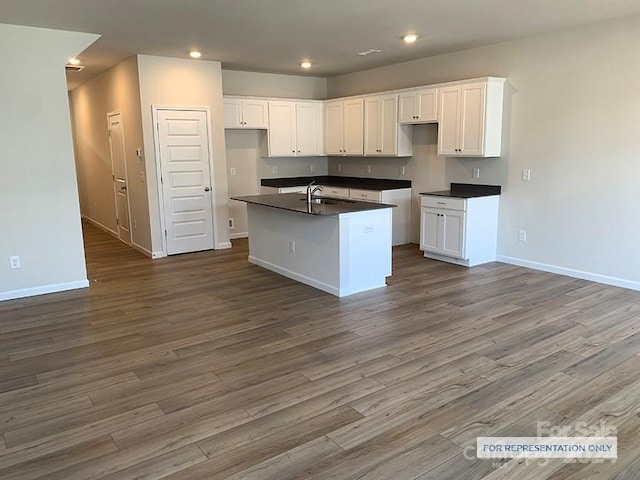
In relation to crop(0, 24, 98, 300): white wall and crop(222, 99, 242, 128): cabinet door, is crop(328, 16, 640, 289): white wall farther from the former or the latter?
crop(0, 24, 98, 300): white wall

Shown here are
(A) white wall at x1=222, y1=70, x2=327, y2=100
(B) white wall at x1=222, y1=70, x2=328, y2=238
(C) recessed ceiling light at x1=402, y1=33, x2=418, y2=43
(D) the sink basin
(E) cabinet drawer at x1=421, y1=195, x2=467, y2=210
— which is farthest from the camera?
(B) white wall at x1=222, y1=70, x2=328, y2=238

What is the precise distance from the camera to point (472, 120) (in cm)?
576

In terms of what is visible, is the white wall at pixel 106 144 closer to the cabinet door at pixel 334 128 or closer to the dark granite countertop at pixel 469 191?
the cabinet door at pixel 334 128

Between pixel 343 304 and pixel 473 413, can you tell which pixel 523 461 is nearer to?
pixel 473 413

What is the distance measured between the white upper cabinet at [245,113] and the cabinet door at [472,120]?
3.12 meters

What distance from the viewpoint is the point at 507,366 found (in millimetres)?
3232

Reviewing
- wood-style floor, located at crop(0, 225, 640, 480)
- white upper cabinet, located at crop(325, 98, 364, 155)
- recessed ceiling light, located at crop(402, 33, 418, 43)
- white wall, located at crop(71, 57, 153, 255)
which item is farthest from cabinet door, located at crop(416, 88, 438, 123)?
white wall, located at crop(71, 57, 153, 255)

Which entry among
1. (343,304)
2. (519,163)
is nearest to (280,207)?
(343,304)

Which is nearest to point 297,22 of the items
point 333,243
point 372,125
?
point 333,243

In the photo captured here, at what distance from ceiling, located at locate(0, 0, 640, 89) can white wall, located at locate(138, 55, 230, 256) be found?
27 cm

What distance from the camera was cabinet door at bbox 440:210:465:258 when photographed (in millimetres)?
5787

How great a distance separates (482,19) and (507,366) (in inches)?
127

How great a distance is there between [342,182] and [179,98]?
9.87 ft

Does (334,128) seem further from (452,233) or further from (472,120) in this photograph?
(452,233)
